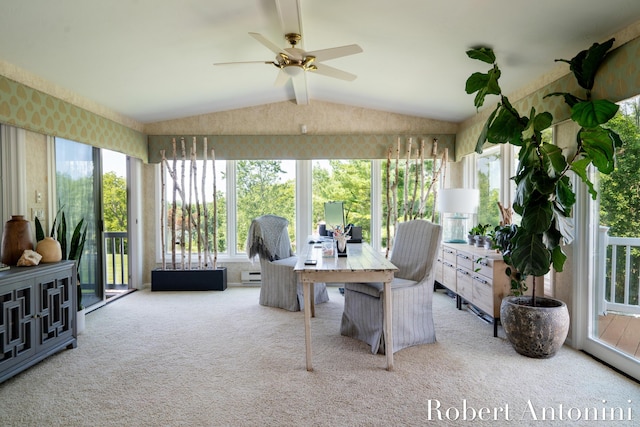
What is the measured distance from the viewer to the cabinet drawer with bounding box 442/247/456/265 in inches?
174

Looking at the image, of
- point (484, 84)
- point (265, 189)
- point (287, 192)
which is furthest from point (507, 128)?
point (265, 189)

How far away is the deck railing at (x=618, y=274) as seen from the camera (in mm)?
2787

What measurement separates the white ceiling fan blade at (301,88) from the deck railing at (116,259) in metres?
3.04

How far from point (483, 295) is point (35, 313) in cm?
362

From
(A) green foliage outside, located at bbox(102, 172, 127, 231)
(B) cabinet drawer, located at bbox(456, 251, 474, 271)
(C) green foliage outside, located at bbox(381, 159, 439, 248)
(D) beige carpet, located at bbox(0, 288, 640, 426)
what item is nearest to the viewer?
A: (D) beige carpet, located at bbox(0, 288, 640, 426)

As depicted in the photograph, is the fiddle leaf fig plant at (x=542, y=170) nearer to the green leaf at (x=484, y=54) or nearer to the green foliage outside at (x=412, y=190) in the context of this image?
the green leaf at (x=484, y=54)

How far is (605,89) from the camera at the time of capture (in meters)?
2.75

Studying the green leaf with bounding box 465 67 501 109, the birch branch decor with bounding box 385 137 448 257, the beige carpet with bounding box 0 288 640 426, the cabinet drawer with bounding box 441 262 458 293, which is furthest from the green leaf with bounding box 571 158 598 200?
the birch branch decor with bounding box 385 137 448 257

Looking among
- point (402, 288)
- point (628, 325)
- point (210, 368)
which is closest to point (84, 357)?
point (210, 368)

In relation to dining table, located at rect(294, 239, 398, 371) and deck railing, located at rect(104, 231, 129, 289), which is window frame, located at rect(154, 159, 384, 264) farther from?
dining table, located at rect(294, 239, 398, 371)

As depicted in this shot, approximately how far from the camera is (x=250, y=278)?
573 cm

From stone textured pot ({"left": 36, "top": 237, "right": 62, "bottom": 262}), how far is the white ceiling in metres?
1.42

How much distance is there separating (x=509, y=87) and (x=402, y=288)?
232 centimetres

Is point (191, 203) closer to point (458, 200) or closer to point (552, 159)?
point (458, 200)
